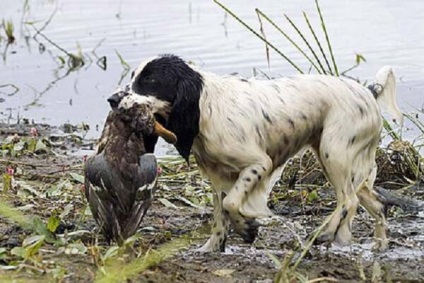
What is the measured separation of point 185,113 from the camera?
685 cm

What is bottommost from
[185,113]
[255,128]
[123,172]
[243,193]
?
[243,193]

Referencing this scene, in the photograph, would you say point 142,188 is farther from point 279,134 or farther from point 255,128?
point 279,134

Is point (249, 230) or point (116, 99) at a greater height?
point (116, 99)

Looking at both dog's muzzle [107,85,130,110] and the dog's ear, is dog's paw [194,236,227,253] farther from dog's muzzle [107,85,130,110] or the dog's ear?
dog's muzzle [107,85,130,110]

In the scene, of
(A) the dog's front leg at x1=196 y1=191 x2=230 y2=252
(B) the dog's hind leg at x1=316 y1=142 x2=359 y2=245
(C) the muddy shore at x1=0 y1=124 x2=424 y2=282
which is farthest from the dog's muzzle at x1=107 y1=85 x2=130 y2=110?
(B) the dog's hind leg at x1=316 y1=142 x2=359 y2=245

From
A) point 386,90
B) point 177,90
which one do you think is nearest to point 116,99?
point 177,90

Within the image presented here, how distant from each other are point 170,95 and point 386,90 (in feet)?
5.24

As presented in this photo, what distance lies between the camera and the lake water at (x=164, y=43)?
495 inches

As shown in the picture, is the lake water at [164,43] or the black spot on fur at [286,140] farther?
the lake water at [164,43]

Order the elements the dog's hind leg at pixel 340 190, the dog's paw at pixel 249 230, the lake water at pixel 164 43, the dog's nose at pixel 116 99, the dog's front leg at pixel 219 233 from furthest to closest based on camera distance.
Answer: the lake water at pixel 164 43, the dog's front leg at pixel 219 233, the dog's hind leg at pixel 340 190, the dog's paw at pixel 249 230, the dog's nose at pixel 116 99

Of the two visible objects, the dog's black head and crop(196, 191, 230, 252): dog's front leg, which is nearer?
the dog's black head

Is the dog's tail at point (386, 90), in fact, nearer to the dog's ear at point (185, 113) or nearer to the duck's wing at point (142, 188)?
the dog's ear at point (185, 113)

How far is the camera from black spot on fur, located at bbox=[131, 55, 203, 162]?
6805 millimetres

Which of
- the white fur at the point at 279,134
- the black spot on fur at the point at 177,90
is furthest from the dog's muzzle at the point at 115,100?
the white fur at the point at 279,134
